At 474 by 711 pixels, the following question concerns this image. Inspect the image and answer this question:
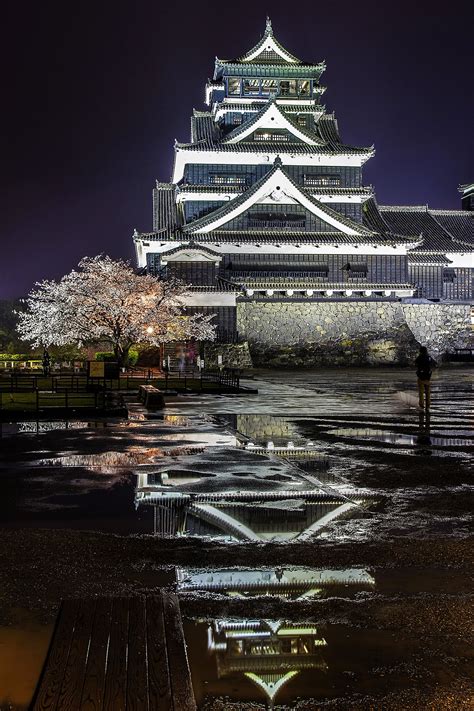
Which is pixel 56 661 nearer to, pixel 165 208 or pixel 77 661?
pixel 77 661

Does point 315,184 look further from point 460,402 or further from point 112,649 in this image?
point 112,649

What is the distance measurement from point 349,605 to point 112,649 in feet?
7.67

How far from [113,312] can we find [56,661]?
4307cm

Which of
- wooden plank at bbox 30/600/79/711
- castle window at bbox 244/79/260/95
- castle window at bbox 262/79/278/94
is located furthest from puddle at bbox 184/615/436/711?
castle window at bbox 262/79/278/94

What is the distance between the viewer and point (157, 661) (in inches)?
158

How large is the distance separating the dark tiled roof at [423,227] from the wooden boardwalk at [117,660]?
195 feet

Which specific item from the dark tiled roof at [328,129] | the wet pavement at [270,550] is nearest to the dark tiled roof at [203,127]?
the dark tiled roof at [328,129]

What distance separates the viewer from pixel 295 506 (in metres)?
9.48

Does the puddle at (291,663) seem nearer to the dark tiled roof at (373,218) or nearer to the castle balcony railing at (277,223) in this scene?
the castle balcony railing at (277,223)

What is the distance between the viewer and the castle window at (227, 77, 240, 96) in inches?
2574

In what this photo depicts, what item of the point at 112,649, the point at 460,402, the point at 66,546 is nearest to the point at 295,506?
the point at 66,546

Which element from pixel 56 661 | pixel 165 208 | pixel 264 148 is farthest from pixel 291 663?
pixel 165 208

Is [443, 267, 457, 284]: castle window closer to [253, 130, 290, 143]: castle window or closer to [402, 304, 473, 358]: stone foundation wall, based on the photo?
[402, 304, 473, 358]: stone foundation wall

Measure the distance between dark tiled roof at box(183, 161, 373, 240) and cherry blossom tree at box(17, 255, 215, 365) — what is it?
6.57m
